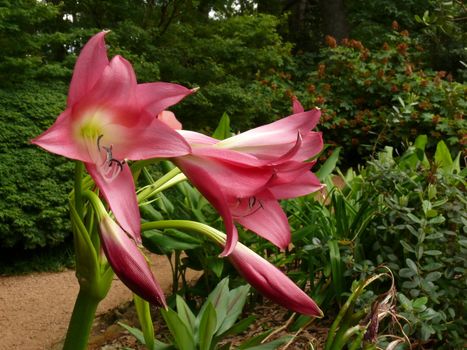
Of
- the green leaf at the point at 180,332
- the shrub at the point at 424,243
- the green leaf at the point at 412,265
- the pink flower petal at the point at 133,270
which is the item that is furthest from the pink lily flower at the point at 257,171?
the green leaf at the point at 412,265

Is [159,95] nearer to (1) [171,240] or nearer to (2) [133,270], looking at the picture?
(2) [133,270]

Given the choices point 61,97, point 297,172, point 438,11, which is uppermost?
point 297,172

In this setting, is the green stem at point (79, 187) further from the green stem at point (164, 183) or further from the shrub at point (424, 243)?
the shrub at point (424, 243)

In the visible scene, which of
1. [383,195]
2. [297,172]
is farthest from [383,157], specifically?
[297,172]

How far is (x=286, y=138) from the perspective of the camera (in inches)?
31.2

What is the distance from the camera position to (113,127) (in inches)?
30.0

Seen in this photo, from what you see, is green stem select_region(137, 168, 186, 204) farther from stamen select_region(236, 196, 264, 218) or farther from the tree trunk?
the tree trunk

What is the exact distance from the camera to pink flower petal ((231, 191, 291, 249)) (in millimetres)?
796

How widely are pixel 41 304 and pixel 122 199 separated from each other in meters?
4.16

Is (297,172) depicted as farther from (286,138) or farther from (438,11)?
(438,11)

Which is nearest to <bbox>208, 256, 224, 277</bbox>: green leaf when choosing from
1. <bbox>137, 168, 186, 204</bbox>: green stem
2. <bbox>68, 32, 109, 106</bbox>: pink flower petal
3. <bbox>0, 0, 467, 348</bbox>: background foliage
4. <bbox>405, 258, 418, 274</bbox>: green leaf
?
<bbox>0, 0, 467, 348</bbox>: background foliage

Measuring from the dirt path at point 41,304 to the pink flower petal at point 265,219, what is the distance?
10.2ft

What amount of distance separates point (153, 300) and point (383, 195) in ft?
7.50

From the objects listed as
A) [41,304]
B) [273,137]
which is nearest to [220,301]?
[273,137]
